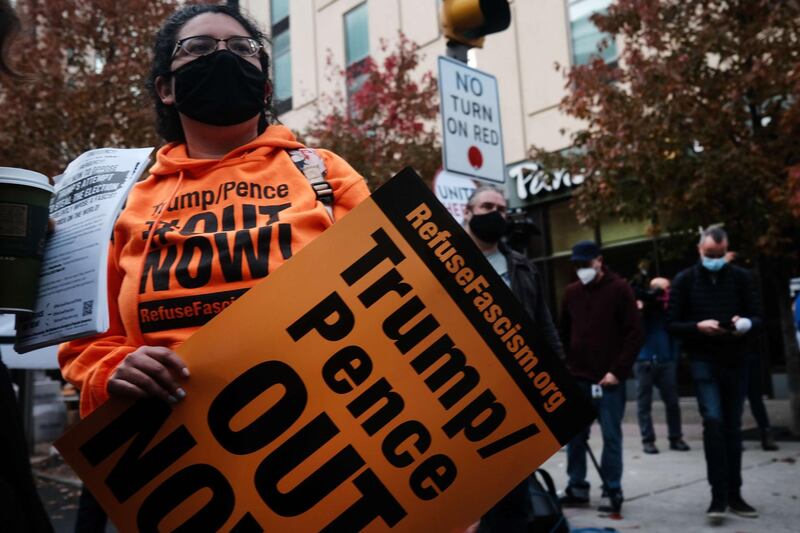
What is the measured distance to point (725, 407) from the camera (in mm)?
5328

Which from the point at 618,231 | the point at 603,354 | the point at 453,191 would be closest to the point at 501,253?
the point at 453,191

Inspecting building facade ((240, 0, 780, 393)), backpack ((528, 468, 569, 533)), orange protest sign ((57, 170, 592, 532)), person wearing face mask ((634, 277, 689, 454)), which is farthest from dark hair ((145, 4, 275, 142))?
building facade ((240, 0, 780, 393))

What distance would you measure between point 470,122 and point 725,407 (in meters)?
2.72

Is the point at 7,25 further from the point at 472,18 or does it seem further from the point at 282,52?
the point at 282,52

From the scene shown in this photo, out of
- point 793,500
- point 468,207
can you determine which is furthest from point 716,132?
point 468,207

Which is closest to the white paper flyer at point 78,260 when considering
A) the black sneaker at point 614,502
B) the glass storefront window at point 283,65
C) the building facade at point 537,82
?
the black sneaker at point 614,502

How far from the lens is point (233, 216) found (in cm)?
173

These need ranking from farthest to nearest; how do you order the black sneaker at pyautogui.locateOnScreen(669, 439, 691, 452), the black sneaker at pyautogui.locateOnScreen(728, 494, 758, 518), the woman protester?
the black sneaker at pyautogui.locateOnScreen(669, 439, 691, 452) → the black sneaker at pyautogui.locateOnScreen(728, 494, 758, 518) → the woman protester

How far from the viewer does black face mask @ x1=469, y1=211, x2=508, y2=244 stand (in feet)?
14.7

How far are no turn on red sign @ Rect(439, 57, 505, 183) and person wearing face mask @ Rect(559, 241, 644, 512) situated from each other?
138 centimetres

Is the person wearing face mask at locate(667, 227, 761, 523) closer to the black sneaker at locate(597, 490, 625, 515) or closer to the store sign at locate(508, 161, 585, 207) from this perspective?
the black sneaker at locate(597, 490, 625, 515)

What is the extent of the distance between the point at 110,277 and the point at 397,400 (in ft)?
2.54

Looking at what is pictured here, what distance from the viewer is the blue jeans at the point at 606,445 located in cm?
564

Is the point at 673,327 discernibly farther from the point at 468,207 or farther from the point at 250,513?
the point at 250,513
